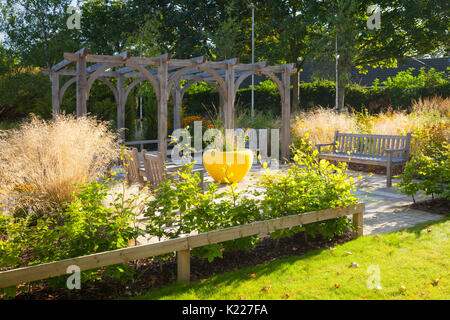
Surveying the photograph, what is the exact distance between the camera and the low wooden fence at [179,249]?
2467mm

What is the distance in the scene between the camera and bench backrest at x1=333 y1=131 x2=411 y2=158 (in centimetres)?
700

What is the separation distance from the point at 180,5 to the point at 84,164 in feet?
50.7

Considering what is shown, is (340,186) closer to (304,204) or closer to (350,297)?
(304,204)

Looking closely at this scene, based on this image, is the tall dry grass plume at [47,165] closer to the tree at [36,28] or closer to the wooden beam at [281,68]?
the wooden beam at [281,68]

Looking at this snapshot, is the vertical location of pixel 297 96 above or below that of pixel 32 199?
above

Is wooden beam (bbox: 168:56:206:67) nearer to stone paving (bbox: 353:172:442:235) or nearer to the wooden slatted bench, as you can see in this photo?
the wooden slatted bench

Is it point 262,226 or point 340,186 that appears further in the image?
point 340,186

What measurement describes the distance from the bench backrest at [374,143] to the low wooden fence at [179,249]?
350cm

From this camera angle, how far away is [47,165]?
4.08 m

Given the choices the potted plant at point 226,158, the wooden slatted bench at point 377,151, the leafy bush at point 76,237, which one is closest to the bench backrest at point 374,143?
the wooden slatted bench at point 377,151

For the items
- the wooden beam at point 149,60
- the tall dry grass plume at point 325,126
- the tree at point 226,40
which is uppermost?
the tree at point 226,40

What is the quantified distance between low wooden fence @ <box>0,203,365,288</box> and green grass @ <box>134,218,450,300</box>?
0.25 m

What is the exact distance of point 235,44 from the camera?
16.2 meters
